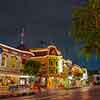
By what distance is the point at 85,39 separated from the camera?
28.2ft

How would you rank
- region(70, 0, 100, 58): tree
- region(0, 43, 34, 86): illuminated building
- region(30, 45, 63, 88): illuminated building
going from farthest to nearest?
region(30, 45, 63, 88): illuminated building
region(0, 43, 34, 86): illuminated building
region(70, 0, 100, 58): tree

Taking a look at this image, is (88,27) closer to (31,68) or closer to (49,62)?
(31,68)

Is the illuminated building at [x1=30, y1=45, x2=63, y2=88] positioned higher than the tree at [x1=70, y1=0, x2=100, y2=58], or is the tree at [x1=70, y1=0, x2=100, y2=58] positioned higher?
the illuminated building at [x1=30, y1=45, x2=63, y2=88]

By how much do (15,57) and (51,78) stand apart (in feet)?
101

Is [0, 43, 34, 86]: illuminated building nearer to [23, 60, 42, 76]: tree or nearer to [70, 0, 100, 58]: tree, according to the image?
[23, 60, 42, 76]: tree

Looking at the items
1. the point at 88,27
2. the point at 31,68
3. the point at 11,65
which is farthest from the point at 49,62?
the point at 88,27

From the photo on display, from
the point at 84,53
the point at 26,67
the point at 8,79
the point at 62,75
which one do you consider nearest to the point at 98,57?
the point at 84,53

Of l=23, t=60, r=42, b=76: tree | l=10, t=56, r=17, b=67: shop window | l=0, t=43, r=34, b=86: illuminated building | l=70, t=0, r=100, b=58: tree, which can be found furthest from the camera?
l=23, t=60, r=42, b=76: tree

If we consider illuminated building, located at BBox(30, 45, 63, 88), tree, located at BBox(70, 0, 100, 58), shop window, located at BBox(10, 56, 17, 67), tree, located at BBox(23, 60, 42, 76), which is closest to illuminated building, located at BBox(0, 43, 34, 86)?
shop window, located at BBox(10, 56, 17, 67)

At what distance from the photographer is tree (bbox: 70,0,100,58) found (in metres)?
8.18

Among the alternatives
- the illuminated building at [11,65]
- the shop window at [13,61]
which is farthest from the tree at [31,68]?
the shop window at [13,61]

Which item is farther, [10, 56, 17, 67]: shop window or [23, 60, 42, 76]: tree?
[23, 60, 42, 76]: tree

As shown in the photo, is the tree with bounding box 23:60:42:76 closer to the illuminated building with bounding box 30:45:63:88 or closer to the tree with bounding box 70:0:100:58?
the illuminated building with bounding box 30:45:63:88

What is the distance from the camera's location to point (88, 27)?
27.7 feet
